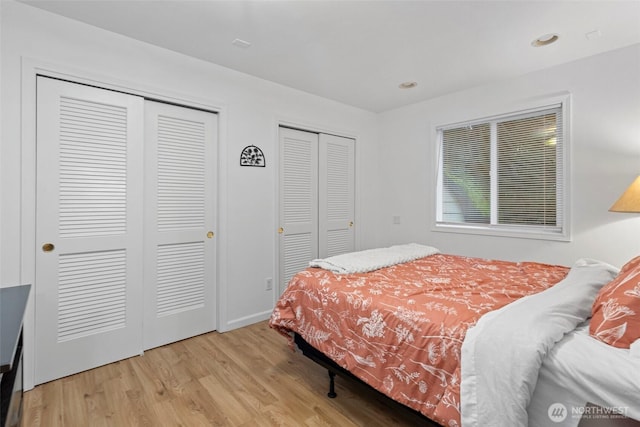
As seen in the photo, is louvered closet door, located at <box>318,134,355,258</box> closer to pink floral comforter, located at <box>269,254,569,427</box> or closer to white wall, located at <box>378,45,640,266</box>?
white wall, located at <box>378,45,640,266</box>

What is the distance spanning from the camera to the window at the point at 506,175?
299cm

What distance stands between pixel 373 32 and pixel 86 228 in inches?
101

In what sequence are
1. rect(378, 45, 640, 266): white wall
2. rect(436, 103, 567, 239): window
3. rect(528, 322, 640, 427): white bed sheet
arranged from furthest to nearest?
rect(436, 103, 567, 239): window < rect(378, 45, 640, 266): white wall < rect(528, 322, 640, 427): white bed sheet

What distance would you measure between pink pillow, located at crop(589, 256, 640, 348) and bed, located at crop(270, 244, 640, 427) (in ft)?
0.28

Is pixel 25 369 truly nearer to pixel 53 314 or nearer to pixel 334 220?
pixel 53 314

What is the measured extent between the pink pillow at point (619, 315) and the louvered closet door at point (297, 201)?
2707 mm

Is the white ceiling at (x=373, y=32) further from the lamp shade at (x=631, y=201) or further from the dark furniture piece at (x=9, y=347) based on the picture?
the dark furniture piece at (x=9, y=347)

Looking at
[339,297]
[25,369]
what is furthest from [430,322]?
[25,369]

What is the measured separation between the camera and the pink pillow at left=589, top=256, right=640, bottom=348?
1078mm

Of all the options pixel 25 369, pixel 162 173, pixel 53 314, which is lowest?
pixel 25 369

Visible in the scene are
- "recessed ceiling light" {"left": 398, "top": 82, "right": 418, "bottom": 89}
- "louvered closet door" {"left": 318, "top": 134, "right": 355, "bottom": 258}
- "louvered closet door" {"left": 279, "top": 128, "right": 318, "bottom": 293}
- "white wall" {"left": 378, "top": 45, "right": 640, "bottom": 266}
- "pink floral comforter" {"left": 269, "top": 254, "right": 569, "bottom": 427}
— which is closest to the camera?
"pink floral comforter" {"left": 269, "top": 254, "right": 569, "bottom": 427}

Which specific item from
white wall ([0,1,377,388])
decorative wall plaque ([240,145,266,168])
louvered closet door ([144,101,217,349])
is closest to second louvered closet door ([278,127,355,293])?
white wall ([0,1,377,388])

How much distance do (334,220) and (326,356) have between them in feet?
7.36

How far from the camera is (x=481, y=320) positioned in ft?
4.27
